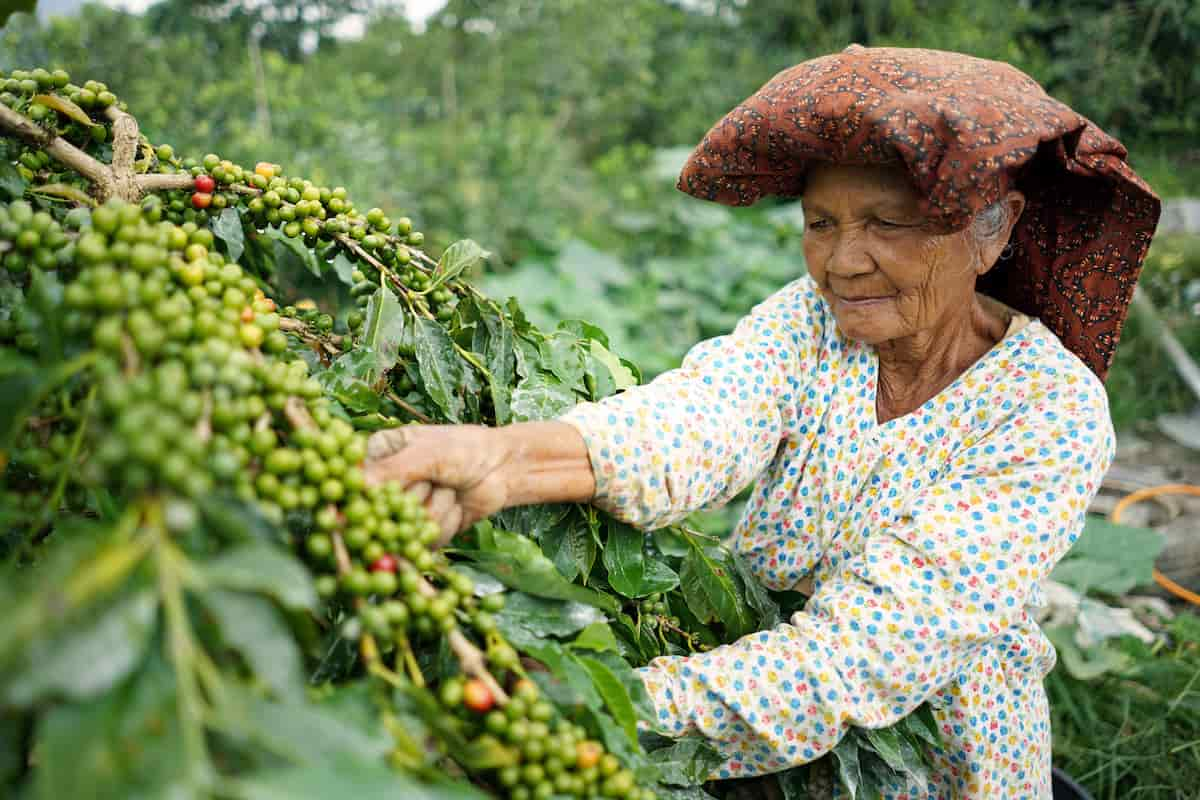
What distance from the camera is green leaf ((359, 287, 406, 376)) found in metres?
1.40

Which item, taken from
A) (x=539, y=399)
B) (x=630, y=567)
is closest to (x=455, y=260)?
(x=539, y=399)

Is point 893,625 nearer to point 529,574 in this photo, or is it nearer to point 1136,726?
point 529,574

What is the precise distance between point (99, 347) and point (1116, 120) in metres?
9.83

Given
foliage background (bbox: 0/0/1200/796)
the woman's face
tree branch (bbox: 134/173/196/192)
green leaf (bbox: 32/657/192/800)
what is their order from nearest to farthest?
green leaf (bbox: 32/657/192/800) → tree branch (bbox: 134/173/196/192) → the woman's face → foliage background (bbox: 0/0/1200/796)

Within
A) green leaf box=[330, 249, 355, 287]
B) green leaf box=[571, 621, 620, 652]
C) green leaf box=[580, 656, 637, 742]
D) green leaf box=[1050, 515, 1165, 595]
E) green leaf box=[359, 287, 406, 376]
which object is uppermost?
green leaf box=[330, 249, 355, 287]

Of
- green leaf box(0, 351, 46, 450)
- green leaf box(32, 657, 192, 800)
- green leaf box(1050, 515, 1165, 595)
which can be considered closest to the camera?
green leaf box(32, 657, 192, 800)

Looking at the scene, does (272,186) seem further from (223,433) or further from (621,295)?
(621,295)

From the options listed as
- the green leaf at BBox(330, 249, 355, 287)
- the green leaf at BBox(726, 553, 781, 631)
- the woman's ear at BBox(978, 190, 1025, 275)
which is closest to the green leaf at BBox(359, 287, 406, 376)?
the green leaf at BBox(330, 249, 355, 287)

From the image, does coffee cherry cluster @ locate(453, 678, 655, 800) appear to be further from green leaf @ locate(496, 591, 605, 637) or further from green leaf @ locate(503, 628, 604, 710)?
green leaf @ locate(496, 591, 605, 637)

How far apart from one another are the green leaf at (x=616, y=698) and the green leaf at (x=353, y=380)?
0.48 meters

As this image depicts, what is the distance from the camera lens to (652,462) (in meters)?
1.47

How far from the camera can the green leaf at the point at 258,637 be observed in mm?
749

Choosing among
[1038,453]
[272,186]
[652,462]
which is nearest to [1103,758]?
[1038,453]

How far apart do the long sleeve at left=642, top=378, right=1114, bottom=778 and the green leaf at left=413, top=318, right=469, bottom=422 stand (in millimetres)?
543
